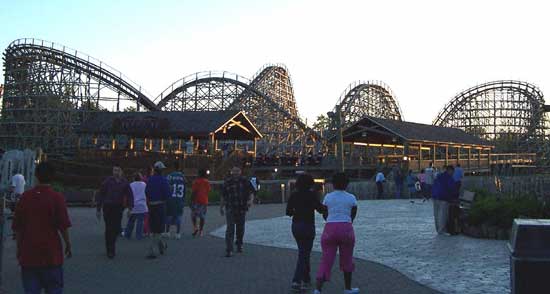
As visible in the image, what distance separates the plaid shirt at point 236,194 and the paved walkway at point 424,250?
1.91 metres

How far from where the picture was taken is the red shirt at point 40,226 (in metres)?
5.77

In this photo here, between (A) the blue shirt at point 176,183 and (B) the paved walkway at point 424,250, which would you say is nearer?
(B) the paved walkway at point 424,250

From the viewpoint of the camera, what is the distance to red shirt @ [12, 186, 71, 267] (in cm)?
577

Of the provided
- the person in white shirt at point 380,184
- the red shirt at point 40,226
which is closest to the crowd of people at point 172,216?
the red shirt at point 40,226

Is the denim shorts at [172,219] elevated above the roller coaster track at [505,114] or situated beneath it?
situated beneath

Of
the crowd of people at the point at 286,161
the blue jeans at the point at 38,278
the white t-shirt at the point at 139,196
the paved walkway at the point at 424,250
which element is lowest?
the paved walkway at the point at 424,250

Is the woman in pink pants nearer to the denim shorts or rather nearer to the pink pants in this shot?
the pink pants

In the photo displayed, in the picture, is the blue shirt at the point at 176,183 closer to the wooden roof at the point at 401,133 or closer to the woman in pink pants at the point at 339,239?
the woman in pink pants at the point at 339,239

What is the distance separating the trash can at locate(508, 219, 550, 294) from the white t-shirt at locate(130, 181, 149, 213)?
10209mm

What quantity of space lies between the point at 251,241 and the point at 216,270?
448cm

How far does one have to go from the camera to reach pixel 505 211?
1416cm

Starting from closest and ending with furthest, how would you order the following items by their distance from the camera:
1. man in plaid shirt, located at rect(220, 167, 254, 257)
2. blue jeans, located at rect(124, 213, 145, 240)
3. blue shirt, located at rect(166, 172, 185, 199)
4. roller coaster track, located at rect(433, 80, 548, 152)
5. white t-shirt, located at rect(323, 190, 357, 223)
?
white t-shirt, located at rect(323, 190, 357, 223), man in plaid shirt, located at rect(220, 167, 254, 257), blue shirt, located at rect(166, 172, 185, 199), blue jeans, located at rect(124, 213, 145, 240), roller coaster track, located at rect(433, 80, 548, 152)

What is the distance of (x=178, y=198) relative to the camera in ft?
46.8

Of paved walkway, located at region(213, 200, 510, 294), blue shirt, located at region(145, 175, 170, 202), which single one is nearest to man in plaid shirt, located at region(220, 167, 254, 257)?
blue shirt, located at region(145, 175, 170, 202)
